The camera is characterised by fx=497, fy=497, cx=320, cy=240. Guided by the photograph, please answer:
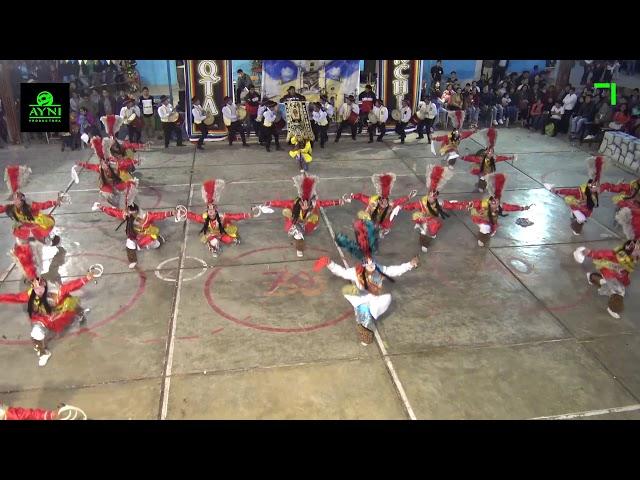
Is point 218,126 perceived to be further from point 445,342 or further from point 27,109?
point 445,342

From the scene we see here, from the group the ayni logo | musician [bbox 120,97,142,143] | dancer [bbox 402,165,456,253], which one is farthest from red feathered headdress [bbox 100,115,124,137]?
dancer [bbox 402,165,456,253]

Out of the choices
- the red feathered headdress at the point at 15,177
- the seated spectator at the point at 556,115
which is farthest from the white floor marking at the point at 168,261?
the seated spectator at the point at 556,115

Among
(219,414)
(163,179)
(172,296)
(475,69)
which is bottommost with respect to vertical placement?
(219,414)

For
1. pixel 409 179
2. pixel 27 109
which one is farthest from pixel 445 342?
pixel 27 109

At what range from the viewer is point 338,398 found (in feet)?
20.7

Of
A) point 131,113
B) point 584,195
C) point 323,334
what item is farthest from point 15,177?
point 584,195

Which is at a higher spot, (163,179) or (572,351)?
(163,179)

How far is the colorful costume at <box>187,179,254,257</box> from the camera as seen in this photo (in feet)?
30.3

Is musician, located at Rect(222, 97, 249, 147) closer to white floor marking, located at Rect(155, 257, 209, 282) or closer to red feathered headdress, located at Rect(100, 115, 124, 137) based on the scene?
red feathered headdress, located at Rect(100, 115, 124, 137)

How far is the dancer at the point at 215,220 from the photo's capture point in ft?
30.3

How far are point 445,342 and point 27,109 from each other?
15.4 m

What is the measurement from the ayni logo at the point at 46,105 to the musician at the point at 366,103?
9715 mm

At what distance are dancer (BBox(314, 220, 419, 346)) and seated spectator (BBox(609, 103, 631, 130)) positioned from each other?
43.7 feet

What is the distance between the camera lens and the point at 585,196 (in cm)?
1026
